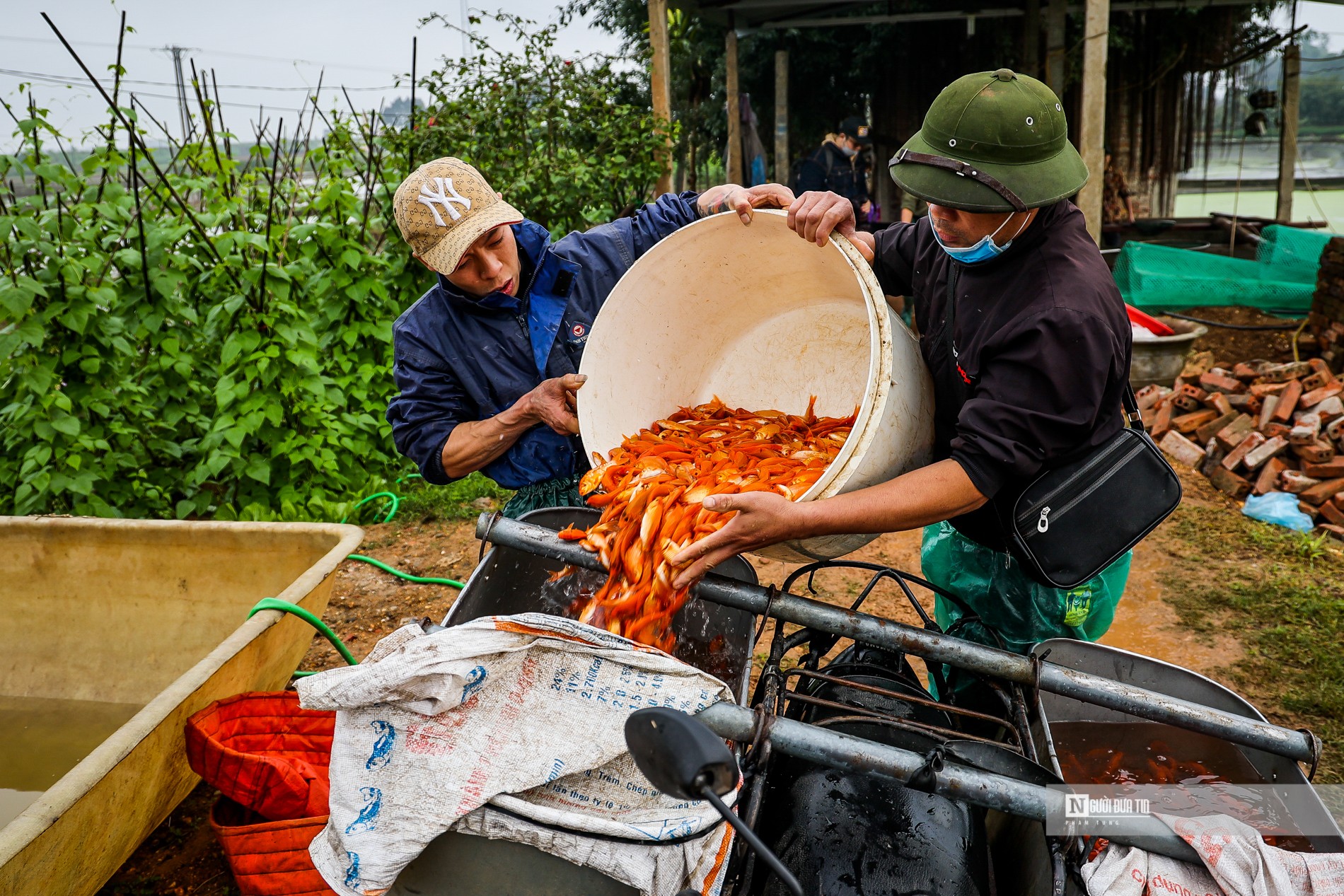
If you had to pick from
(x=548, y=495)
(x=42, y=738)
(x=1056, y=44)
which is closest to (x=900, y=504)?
(x=548, y=495)

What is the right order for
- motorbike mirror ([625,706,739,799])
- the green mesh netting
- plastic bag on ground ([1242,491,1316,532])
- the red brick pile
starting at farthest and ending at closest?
the green mesh netting < the red brick pile < plastic bag on ground ([1242,491,1316,532]) < motorbike mirror ([625,706,739,799])

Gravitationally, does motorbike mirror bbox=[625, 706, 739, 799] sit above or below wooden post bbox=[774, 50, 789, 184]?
below

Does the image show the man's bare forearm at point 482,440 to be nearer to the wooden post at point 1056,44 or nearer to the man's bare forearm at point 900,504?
the man's bare forearm at point 900,504

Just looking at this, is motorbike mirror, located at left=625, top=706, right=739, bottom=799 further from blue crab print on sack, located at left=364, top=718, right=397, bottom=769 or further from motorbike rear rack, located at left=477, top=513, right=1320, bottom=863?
blue crab print on sack, located at left=364, top=718, right=397, bottom=769

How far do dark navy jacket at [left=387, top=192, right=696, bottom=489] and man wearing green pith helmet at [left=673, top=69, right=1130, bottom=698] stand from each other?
0.92m

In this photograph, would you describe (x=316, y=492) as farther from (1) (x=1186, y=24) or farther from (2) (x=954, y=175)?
(1) (x=1186, y=24)

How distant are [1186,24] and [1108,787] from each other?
14954 millimetres

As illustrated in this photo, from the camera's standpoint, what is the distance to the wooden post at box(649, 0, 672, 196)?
25.9 ft

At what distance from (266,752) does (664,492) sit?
1.81 meters

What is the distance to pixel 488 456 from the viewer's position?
2656 millimetres

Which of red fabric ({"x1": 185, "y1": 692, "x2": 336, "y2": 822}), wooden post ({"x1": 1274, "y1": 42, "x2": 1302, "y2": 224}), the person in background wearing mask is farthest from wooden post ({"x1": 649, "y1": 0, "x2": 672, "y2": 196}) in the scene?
wooden post ({"x1": 1274, "y1": 42, "x2": 1302, "y2": 224})

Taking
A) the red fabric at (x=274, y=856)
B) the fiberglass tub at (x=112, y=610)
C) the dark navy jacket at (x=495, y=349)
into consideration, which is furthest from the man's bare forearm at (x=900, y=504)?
the fiberglass tub at (x=112, y=610)

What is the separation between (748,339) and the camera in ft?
9.05

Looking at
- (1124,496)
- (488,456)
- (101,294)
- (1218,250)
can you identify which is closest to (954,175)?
(1124,496)
